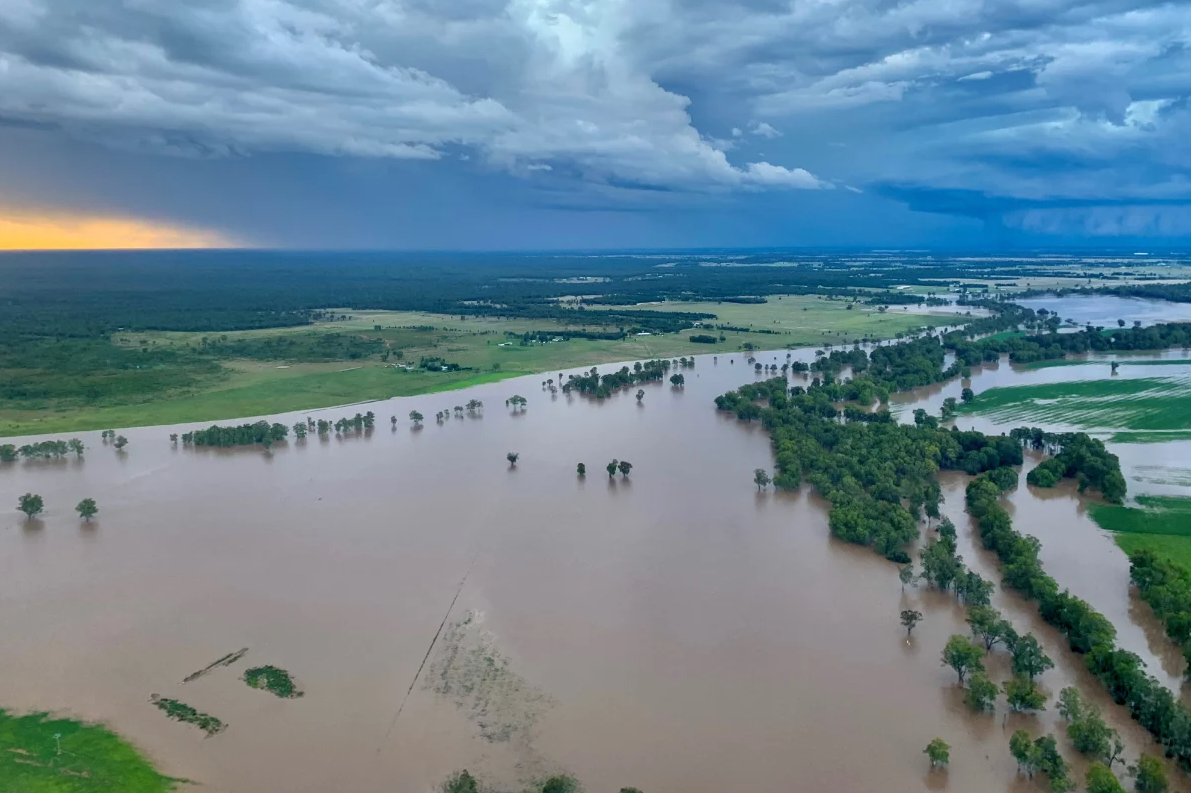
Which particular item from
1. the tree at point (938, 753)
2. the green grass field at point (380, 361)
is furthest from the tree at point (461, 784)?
the green grass field at point (380, 361)

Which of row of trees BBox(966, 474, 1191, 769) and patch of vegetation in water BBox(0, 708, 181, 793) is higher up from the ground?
row of trees BBox(966, 474, 1191, 769)

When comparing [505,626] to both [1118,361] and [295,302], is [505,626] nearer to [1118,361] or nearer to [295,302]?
[1118,361]

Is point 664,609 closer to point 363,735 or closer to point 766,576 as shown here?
point 766,576

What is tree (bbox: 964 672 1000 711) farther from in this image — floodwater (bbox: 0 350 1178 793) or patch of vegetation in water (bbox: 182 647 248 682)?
patch of vegetation in water (bbox: 182 647 248 682)

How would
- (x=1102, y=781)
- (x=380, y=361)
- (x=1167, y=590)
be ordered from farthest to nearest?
(x=380, y=361), (x=1167, y=590), (x=1102, y=781)

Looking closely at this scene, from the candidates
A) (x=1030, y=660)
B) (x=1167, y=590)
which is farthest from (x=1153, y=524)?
(x=1030, y=660)

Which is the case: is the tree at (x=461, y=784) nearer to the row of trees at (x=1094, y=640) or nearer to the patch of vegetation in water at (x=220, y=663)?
the patch of vegetation in water at (x=220, y=663)

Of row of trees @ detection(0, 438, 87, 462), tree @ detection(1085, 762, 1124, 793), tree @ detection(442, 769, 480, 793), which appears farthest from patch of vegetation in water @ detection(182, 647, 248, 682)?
row of trees @ detection(0, 438, 87, 462)
